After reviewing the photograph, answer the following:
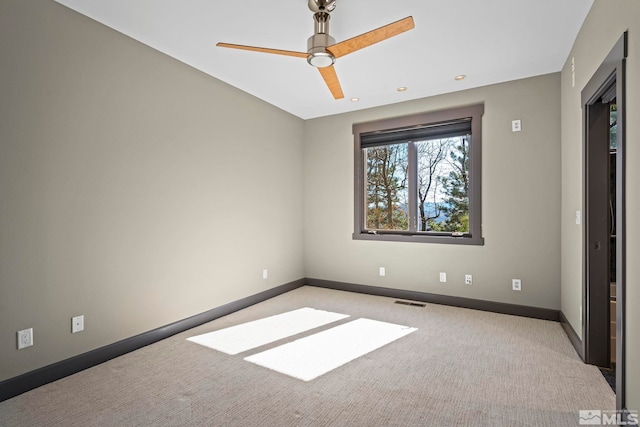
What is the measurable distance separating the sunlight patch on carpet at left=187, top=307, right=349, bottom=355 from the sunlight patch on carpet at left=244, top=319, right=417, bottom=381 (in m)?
0.21

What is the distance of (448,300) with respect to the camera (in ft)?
13.2

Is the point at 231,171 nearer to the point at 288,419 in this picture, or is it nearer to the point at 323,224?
the point at 323,224

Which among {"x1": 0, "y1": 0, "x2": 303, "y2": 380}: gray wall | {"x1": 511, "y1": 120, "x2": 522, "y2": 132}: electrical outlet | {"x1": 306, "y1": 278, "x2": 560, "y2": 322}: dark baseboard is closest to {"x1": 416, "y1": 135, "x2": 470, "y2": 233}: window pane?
{"x1": 511, "y1": 120, "x2": 522, "y2": 132}: electrical outlet

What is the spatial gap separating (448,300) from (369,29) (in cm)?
312

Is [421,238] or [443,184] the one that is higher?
[443,184]

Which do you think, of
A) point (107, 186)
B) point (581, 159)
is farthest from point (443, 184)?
point (107, 186)

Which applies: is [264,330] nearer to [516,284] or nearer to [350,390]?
[350,390]

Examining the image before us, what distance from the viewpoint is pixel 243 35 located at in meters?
2.73

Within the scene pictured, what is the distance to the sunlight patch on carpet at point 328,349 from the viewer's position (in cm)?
246

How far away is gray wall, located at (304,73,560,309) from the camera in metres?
3.48

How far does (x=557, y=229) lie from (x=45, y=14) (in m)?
4.77

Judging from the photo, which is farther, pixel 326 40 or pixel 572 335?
pixel 572 335

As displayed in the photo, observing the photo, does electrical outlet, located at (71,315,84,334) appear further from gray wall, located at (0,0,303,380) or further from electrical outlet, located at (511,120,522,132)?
electrical outlet, located at (511,120,522,132)

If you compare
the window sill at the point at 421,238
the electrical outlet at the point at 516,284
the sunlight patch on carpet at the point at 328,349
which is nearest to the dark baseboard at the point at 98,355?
the sunlight patch on carpet at the point at 328,349
